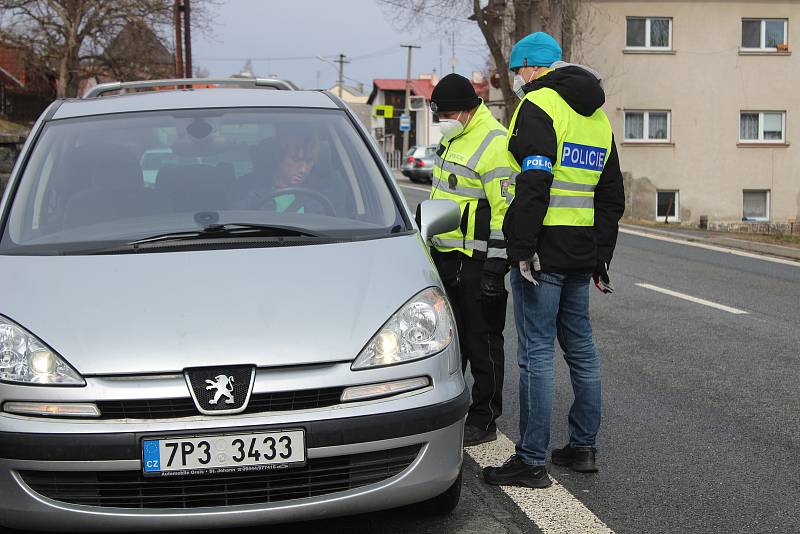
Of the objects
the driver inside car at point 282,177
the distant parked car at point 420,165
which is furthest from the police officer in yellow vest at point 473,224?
the distant parked car at point 420,165

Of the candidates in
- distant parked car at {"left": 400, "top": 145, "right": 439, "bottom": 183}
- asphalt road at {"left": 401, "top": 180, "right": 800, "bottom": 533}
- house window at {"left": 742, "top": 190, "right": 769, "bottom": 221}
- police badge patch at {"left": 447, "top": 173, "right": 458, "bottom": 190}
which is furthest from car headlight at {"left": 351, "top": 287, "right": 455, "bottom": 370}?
distant parked car at {"left": 400, "top": 145, "right": 439, "bottom": 183}

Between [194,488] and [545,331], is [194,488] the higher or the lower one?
the lower one

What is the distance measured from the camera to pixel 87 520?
3.23 metres

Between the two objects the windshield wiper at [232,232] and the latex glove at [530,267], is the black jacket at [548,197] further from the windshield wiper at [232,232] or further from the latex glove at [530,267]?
the windshield wiper at [232,232]

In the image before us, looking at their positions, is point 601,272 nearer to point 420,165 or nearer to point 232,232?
point 232,232

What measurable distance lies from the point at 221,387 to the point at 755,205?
32689 millimetres

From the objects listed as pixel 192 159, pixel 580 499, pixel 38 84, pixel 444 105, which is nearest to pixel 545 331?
pixel 580 499

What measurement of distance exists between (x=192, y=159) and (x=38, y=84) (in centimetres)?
5884

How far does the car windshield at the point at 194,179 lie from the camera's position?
4.12 meters

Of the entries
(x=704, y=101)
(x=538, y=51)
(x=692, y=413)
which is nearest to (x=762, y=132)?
(x=704, y=101)

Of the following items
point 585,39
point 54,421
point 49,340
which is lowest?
point 54,421

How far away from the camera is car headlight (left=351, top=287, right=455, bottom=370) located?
3.40 m

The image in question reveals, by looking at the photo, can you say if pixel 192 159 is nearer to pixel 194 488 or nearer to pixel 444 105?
pixel 444 105

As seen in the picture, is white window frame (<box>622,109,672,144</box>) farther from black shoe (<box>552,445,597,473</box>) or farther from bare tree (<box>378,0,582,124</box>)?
black shoe (<box>552,445,597,473</box>)
